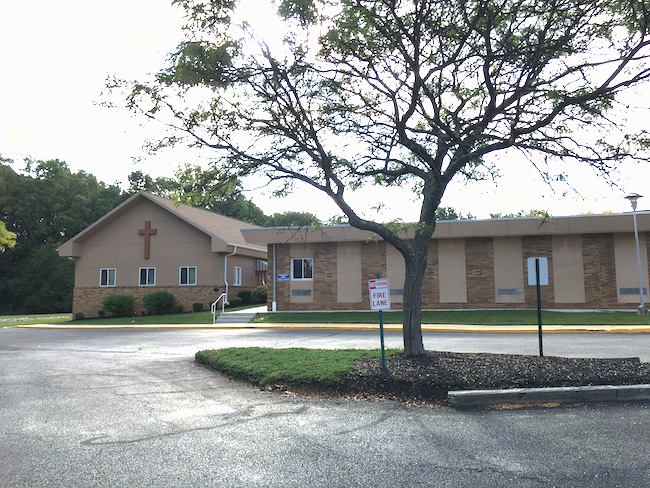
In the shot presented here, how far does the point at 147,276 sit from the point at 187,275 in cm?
283

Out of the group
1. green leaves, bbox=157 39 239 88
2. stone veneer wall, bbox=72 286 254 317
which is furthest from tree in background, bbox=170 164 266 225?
stone veneer wall, bbox=72 286 254 317

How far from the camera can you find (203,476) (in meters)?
4.73

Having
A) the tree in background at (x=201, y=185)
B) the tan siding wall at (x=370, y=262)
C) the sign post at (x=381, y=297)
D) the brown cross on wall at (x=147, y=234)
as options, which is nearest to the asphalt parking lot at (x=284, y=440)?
the sign post at (x=381, y=297)

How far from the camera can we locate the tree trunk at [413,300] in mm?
9469

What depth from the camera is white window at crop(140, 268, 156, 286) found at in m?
33.3

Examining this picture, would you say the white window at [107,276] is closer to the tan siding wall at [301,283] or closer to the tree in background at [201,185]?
the tan siding wall at [301,283]

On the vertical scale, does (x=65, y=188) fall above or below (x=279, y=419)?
above

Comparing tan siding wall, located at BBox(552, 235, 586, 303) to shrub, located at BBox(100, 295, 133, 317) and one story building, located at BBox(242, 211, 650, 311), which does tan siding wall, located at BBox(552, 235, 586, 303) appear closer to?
one story building, located at BBox(242, 211, 650, 311)

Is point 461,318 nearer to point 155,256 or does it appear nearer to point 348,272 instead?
point 348,272

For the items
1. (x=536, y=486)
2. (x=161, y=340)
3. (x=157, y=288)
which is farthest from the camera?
(x=157, y=288)

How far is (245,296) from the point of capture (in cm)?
3362

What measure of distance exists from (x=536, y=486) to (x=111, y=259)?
33711mm

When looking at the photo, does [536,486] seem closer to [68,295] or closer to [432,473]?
[432,473]

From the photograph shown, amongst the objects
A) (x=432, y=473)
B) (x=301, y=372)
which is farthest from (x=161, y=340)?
(x=432, y=473)
